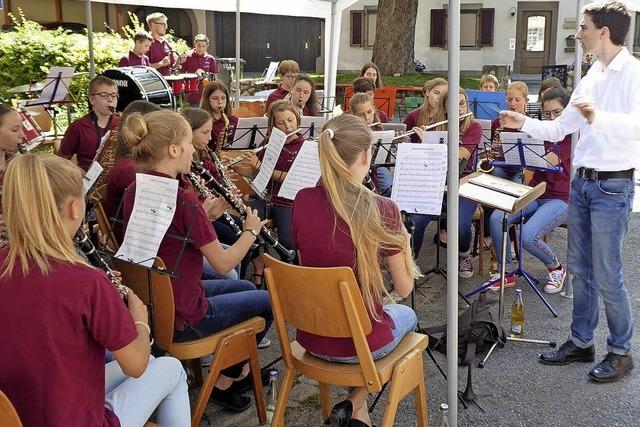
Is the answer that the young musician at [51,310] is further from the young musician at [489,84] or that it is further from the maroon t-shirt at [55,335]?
the young musician at [489,84]

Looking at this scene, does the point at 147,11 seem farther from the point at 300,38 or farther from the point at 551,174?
the point at 551,174

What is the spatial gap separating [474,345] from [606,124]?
1.24m

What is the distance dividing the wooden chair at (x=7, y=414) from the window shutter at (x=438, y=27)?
74.1 ft

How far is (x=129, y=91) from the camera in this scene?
7.88m

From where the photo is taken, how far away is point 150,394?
2.09 metres

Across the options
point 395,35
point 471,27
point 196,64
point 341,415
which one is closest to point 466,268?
point 341,415

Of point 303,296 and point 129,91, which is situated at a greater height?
point 129,91

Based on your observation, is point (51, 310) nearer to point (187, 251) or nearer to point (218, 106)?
point (187, 251)

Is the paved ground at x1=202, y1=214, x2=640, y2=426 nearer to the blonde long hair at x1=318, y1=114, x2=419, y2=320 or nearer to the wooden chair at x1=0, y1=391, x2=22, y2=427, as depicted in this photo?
the blonde long hair at x1=318, y1=114, x2=419, y2=320

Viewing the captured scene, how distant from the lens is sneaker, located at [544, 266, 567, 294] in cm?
442

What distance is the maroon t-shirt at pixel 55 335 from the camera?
5.55ft

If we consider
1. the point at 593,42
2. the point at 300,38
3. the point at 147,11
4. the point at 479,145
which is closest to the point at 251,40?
the point at 300,38

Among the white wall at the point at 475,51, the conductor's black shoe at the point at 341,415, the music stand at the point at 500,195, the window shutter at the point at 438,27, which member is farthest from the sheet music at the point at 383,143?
the window shutter at the point at 438,27

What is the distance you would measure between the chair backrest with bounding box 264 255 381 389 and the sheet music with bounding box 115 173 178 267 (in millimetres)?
396
